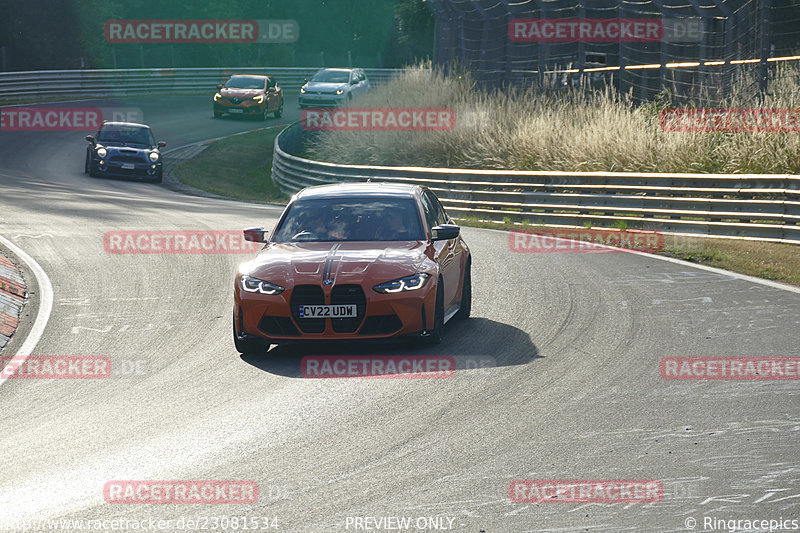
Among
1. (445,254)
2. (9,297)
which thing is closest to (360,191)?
(445,254)

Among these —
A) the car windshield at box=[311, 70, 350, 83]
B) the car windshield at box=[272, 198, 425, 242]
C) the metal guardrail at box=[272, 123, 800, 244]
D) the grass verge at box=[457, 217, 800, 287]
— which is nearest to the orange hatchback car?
the car windshield at box=[311, 70, 350, 83]

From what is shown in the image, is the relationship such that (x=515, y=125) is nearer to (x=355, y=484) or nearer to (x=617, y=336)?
(x=617, y=336)

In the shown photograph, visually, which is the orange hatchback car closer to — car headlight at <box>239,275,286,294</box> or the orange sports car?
the orange sports car

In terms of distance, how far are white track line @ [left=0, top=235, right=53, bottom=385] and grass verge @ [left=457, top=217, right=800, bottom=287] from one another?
8.84m

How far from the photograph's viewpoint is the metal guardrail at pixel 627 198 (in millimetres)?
18125

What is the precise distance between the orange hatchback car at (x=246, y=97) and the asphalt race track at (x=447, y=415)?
32.7 metres

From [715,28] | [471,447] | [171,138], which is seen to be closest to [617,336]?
[471,447]

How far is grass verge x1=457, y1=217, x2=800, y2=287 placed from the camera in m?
14.7

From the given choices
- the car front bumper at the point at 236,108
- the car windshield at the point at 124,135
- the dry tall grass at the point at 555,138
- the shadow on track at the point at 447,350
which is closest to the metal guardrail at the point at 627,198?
the dry tall grass at the point at 555,138

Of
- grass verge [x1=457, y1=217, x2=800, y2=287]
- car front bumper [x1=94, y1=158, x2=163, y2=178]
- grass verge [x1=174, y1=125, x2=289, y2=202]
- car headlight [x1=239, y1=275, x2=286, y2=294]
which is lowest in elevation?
grass verge [x1=174, y1=125, x2=289, y2=202]

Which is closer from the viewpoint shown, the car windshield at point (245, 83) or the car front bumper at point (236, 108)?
the car front bumper at point (236, 108)

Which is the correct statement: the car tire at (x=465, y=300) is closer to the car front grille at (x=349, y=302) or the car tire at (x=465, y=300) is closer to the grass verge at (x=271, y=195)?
the car front grille at (x=349, y=302)

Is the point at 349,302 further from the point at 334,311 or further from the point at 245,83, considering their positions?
the point at 245,83

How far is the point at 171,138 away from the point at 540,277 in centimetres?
2865
